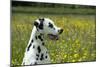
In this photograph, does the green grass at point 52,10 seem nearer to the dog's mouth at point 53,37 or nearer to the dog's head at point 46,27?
the dog's head at point 46,27

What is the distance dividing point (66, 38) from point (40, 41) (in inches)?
11.5

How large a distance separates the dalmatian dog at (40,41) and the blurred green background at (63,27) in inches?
1.7

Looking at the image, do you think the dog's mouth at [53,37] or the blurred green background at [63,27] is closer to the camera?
the blurred green background at [63,27]

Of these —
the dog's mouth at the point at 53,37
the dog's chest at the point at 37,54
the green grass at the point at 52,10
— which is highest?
the green grass at the point at 52,10

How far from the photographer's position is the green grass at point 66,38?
2086 millimetres

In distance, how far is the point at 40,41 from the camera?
218cm

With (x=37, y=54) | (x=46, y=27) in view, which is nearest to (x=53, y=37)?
(x=46, y=27)

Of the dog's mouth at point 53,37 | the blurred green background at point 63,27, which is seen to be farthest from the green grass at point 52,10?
the dog's mouth at point 53,37

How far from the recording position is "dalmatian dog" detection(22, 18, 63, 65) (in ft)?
7.04

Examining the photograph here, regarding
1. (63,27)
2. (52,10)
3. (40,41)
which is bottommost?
(40,41)

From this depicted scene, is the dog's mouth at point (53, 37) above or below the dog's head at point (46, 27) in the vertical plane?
below

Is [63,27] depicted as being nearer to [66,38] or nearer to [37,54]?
[66,38]
